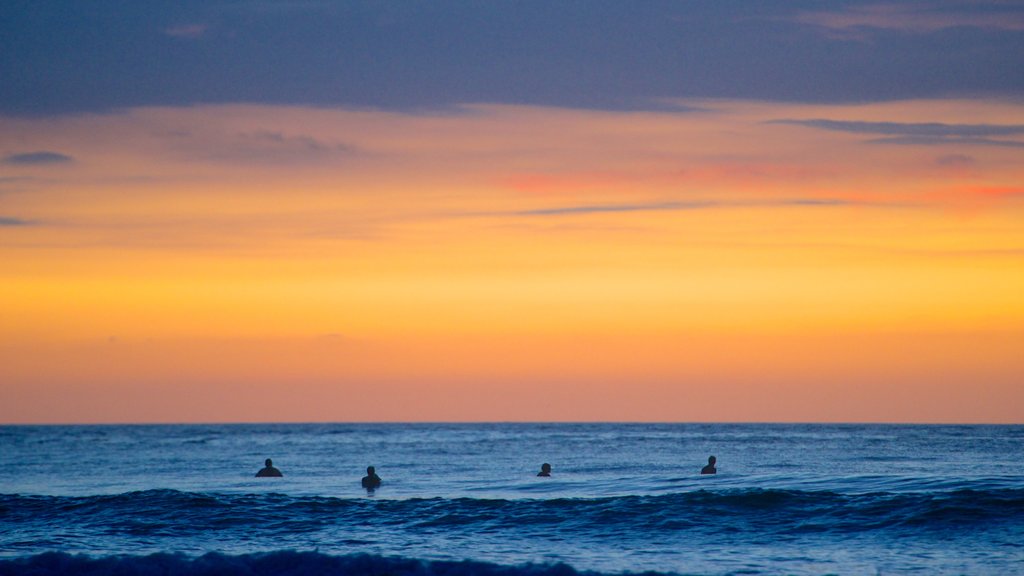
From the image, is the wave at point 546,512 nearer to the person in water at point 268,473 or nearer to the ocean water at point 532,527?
the ocean water at point 532,527

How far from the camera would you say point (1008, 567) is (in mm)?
15883

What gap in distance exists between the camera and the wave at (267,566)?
14961 mm

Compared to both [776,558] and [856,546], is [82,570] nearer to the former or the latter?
[776,558]

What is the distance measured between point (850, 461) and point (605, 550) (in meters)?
25.6

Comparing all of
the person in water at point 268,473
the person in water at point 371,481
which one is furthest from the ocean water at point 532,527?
the person in water at point 268,473

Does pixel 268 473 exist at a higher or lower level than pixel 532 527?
higher

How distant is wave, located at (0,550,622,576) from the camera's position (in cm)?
1496

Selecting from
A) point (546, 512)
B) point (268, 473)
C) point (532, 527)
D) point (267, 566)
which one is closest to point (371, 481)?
point (268, 473)

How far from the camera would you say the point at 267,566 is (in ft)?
49.7

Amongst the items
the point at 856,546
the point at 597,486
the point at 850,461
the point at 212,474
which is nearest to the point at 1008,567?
the point at 856,546

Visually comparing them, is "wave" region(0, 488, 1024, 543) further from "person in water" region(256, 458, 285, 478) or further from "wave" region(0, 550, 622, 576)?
"person in water" region(256, 458, 285, 478)

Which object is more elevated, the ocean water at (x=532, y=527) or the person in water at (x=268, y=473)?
the person in water at (x=268, y=473)

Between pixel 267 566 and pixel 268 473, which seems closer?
pixel 267 566

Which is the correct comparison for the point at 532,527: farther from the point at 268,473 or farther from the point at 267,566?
the point at 268,473
